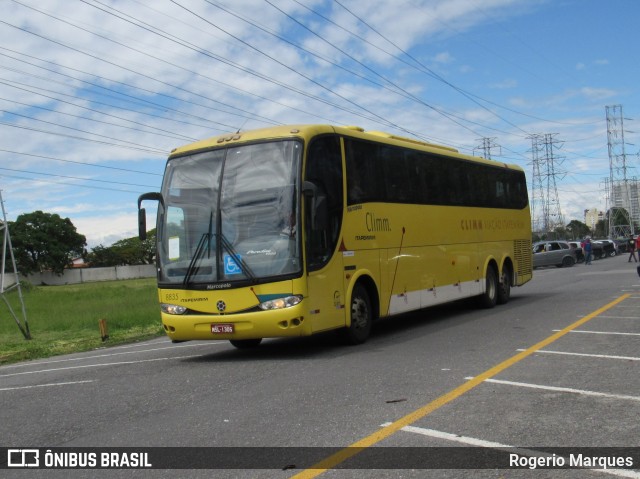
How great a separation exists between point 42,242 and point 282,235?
9278 centimetres

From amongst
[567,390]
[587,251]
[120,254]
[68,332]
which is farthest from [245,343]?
[120,254]

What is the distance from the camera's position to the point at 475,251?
1741 centimetres

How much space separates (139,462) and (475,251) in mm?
13010

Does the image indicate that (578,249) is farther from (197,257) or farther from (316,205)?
(197,257)

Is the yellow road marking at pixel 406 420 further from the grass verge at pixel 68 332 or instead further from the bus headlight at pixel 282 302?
the grass verge at pixel 68 332

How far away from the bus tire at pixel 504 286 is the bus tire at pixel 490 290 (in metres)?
0.21

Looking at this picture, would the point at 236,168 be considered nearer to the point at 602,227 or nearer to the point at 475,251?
the point at 475,251

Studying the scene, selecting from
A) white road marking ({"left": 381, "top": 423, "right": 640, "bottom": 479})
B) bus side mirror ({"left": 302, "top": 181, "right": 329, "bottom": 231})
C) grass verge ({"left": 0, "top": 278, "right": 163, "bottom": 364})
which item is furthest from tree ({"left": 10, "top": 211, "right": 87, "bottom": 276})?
white road marking ({"left": 381, "top": 423, "right": 640, "bottom": 479})

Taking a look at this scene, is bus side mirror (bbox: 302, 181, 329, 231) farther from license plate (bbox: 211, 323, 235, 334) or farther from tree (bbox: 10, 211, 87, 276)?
tree (bbox: 10, 211, 87, 276)

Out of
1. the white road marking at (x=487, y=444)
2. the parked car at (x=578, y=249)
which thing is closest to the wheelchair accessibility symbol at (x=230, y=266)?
the white road marking at (x=487, y=444)

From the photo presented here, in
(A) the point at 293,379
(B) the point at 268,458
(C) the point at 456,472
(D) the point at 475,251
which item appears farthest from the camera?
(D) the point at 475,251

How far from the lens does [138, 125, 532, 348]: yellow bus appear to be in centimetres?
1047

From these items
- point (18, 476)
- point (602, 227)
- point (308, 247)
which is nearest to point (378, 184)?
point (308, 247)

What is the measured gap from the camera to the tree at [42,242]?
93.8m
